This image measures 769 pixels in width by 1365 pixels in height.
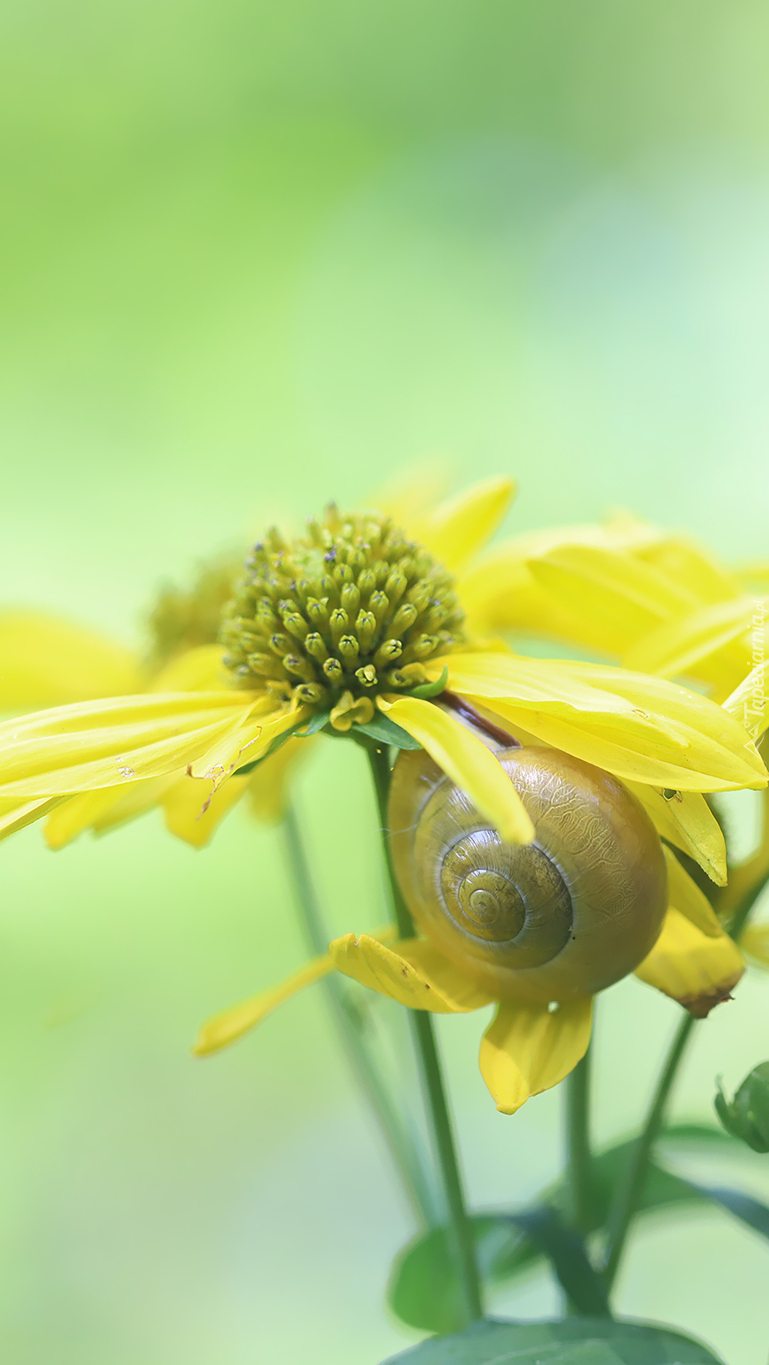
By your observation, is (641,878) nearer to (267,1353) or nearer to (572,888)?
(572,888)

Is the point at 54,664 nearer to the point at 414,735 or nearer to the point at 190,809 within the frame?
the point at 190,809

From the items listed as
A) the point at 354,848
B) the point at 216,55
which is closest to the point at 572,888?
the point at 354,848

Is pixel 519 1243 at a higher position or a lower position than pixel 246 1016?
lower

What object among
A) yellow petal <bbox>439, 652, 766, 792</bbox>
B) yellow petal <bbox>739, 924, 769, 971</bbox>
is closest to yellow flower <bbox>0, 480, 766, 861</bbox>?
yellow petal <bbox>439, 652, 766, 792</bbox>

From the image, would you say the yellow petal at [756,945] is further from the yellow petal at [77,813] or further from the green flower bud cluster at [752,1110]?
the yellow petal at [77,813]

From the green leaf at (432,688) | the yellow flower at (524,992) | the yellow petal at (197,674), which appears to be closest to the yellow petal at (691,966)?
the yellow flower at (524,992)

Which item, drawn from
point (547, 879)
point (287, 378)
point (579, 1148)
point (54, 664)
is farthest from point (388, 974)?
point (287, 378)
